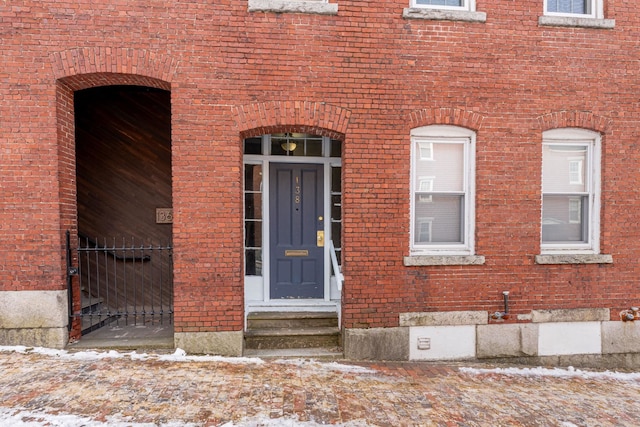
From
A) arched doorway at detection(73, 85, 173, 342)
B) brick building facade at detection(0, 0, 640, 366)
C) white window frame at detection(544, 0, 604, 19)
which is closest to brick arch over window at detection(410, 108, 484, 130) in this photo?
brick building facade at detection(0, 0, 640, 366)

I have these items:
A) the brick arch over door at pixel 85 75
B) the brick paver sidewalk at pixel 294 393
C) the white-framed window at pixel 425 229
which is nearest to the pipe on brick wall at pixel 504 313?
the brick paver sidewalk at pixel 294 393

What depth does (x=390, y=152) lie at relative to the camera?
5.25 m

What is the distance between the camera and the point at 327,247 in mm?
6277

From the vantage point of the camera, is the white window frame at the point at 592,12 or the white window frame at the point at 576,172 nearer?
the white window frame at the point at 592,12

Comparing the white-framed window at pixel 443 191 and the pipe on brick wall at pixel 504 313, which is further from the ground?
the white-framed window at pixel 443 191

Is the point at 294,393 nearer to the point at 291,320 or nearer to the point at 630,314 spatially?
the point at 291,320

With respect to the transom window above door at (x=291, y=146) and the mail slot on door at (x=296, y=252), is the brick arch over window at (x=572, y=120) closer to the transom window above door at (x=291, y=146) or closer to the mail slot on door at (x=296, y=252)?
the transom window above door at (x=291, y=146)

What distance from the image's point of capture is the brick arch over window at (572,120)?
5.45 m

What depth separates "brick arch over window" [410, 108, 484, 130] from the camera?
526 cm

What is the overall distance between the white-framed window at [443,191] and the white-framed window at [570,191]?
128 centimetres

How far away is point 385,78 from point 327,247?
9.40 ft

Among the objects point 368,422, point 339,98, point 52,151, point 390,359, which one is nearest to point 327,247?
point 390,359

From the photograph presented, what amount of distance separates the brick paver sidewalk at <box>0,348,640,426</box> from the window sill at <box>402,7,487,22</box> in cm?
498

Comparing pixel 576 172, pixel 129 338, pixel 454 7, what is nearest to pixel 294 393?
pixel 129 338
